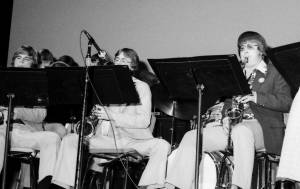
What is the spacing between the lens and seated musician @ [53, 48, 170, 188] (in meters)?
3.80

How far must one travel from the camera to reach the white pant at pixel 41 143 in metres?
3.98

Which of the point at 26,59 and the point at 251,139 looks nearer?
the point at 251,139

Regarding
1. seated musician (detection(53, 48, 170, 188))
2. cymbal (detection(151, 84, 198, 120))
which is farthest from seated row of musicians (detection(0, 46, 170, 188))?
cymbal (detection(151, 84, 198, 120))

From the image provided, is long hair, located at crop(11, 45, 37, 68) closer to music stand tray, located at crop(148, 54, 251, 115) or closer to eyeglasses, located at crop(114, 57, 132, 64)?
eyeglasses, located at crop(114, 57, 132, 64)

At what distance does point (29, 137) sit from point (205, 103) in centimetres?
158

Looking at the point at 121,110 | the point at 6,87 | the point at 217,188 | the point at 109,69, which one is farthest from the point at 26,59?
the point at 217,188

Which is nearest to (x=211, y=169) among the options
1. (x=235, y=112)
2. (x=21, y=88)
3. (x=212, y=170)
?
(x=212, y=170)

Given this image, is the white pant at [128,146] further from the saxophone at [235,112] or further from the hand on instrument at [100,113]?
the saxophone at [235,112]

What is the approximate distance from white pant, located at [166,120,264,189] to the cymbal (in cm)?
74

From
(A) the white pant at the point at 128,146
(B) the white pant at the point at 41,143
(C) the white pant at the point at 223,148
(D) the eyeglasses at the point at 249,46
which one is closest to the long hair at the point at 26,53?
(B) the white pant at the point at 41,143

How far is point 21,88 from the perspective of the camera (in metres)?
3.77

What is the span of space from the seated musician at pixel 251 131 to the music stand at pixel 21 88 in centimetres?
121

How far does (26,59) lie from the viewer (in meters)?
4.53

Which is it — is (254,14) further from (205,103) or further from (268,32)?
(205,103)
